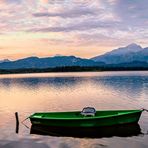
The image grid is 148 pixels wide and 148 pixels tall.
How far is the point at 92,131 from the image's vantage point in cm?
4047

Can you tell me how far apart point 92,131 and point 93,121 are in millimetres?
1247

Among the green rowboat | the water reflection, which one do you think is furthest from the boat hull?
the water reflection

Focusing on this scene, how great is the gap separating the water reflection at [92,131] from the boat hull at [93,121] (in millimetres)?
527

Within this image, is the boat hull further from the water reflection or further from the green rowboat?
the water reflection

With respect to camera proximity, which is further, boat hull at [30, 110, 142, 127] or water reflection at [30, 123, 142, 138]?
boat hull at [30, 110, 142, 127]

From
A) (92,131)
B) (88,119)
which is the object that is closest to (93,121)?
(88,119)

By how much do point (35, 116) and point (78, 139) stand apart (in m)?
8.64

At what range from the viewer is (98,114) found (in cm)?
4388

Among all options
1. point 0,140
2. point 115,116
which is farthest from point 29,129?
point 115,116

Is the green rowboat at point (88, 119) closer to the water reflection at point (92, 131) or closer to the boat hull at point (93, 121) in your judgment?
the boat hull at point (93, 121)

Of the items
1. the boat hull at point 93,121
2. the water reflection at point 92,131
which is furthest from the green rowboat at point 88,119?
the water reflection at point 92,131

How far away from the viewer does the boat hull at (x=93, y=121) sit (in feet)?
134

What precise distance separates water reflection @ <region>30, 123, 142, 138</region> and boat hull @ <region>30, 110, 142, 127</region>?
527 mm

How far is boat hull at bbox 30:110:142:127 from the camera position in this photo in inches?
1606
